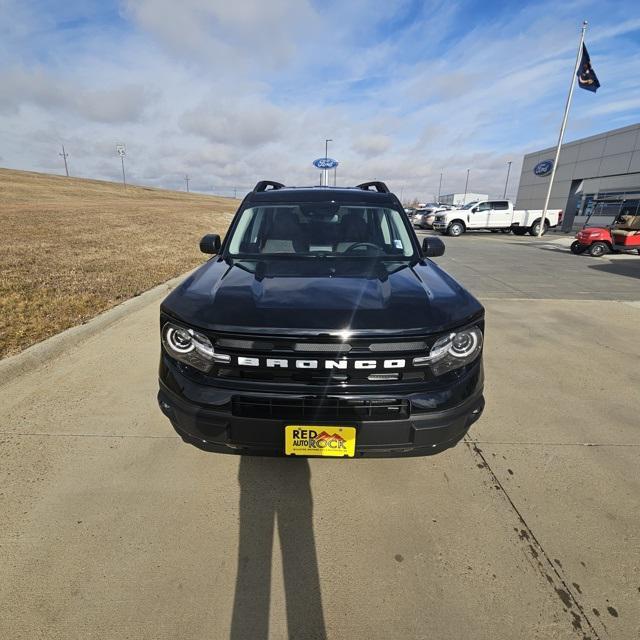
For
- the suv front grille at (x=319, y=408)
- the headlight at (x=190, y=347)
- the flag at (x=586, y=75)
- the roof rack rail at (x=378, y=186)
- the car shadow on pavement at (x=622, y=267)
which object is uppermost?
the flag at (x=586, y=75)

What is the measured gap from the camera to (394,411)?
1.88 meters

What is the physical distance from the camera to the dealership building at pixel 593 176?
2444 centimetres

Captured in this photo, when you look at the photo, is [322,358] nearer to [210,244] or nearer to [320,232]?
[320,232]

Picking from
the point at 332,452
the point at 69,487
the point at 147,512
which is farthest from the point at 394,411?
the point at 69,487

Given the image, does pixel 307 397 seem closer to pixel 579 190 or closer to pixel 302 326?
pixel 302 326

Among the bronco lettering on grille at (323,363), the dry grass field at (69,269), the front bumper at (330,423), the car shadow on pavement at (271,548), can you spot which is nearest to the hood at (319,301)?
the bronco lettering on grille at (323,363)

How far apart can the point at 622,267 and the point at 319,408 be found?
1369 cm

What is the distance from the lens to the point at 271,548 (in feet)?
6.28

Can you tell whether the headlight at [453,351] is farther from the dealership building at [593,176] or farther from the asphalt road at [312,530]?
the dealership building at [593,176]

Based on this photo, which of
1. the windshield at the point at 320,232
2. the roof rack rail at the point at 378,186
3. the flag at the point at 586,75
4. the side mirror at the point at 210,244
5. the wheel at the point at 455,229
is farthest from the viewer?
the wheel at the point at 455,229

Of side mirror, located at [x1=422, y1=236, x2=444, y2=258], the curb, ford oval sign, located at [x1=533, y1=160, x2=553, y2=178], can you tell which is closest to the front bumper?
side mirror, located at [x1=422, y1=236, x2=444, y2=258]

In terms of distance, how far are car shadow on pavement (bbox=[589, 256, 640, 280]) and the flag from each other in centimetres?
1262

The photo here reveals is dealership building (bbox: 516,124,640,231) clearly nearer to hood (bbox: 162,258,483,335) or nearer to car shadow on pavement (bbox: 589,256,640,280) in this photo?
car shadow on pavement (bbox: 589,256,640,280)

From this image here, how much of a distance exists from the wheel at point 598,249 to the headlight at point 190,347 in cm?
1678
